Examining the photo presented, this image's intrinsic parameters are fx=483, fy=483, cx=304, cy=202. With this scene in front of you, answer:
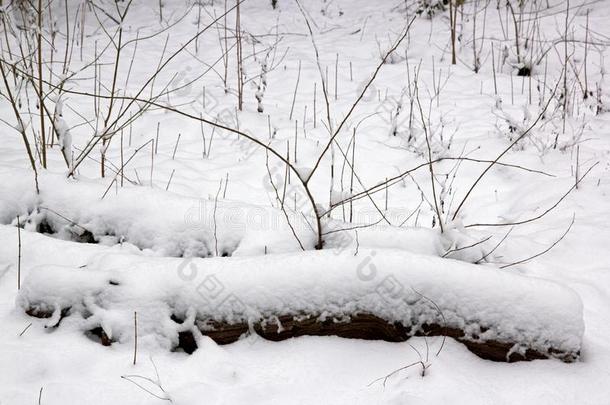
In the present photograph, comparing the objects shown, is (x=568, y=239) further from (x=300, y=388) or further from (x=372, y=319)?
(x=300, y=388)

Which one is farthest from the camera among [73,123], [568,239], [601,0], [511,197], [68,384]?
[601,0]

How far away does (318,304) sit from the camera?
140 cm

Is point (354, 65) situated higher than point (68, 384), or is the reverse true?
point (354, 65)

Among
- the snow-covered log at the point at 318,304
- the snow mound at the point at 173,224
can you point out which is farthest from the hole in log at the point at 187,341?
the snow mound at the point at 173,224

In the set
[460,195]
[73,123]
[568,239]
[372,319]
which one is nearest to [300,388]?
[372,319]

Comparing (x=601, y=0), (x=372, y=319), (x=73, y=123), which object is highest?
(x=601, y=0)

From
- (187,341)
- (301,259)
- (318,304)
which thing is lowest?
(187,341)

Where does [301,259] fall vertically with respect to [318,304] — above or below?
above

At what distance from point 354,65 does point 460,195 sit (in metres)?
2.43

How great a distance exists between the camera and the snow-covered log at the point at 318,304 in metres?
1.36

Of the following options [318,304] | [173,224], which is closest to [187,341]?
[318,304]

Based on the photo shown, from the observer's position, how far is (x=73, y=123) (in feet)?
11.4

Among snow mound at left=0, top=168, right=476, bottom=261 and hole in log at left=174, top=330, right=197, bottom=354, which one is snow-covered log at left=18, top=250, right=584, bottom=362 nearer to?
hole in log at left=174, top=330, right=197, bottom=354

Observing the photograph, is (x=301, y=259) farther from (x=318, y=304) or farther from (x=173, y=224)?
(x=173, y=224)
